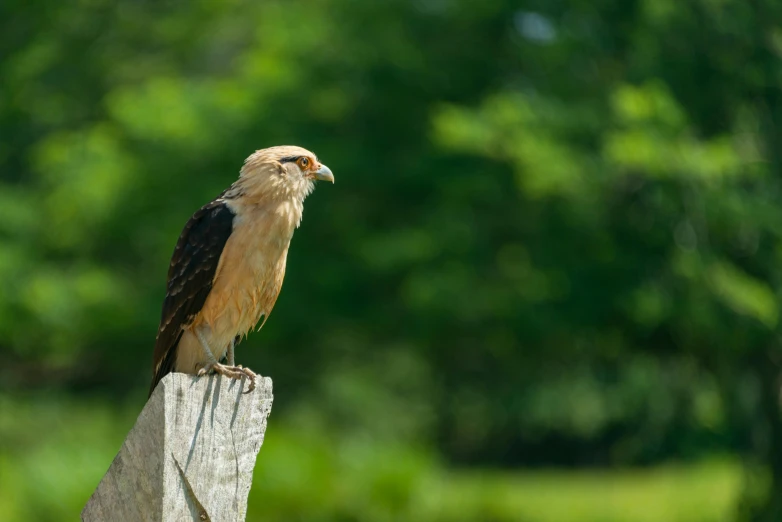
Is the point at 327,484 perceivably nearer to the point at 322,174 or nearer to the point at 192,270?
the point at 322,174

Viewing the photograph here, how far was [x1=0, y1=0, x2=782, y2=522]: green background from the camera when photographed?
8.79m

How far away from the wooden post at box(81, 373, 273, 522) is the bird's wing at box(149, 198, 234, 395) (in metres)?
1.18

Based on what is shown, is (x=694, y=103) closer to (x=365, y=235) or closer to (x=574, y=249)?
(x=574, y=249)

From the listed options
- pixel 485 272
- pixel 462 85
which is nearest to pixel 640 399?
pixel 485 272

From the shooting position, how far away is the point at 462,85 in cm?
1104

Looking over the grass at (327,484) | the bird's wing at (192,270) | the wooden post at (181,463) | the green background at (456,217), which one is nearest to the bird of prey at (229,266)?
the bird's wing at (192,270)

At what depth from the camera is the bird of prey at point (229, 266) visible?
4.12 meters

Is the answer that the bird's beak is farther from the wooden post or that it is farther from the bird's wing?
the wooden post

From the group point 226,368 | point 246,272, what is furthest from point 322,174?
point 226,368

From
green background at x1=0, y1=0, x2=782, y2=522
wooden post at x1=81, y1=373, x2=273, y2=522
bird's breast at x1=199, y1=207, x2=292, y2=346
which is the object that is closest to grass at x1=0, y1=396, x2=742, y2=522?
Answer: green background at x1=0, y1=0, x2=782, y2=522

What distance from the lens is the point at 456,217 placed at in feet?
33.8

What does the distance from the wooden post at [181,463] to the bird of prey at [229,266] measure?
1.05 metres

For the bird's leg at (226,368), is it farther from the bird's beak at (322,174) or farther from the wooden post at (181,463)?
the bird's beak at (322,174)

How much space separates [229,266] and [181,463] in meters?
1.43
